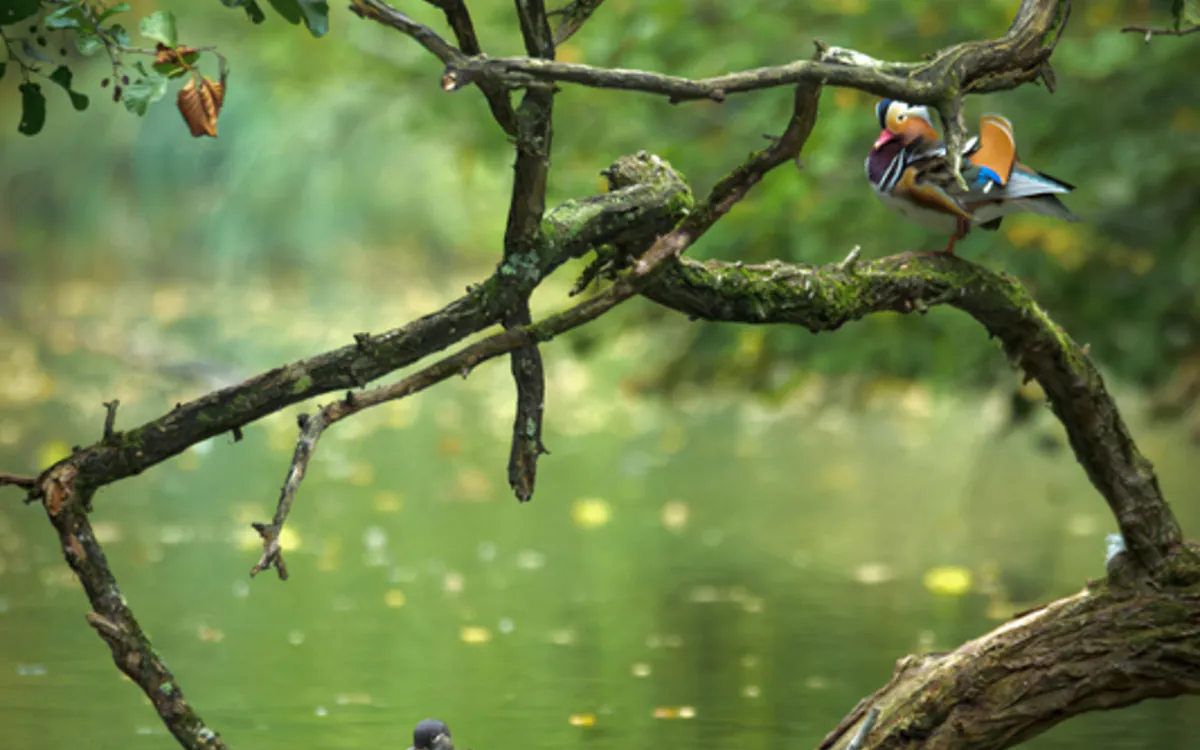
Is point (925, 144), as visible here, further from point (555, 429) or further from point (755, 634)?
point (555, 429)

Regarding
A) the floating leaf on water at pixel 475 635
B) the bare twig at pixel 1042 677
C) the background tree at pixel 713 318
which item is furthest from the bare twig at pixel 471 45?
the floating leaf on water at pixel 475 635

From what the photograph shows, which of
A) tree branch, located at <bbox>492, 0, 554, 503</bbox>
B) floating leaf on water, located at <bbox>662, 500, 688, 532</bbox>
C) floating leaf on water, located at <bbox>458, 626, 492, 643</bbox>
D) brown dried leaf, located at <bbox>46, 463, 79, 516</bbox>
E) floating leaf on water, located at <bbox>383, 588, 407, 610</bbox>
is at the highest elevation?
floating leaf on water, located at <bbox>662, 500, 688, 532</bbox>

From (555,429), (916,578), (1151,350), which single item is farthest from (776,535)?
(555,429)

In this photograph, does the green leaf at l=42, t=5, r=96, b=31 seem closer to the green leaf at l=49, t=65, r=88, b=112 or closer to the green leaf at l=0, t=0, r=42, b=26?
the green leaf at l=0, t=0, r=42, b=26

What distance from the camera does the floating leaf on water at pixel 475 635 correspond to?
291 inches

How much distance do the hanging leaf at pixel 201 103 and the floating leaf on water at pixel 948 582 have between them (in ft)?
17.5

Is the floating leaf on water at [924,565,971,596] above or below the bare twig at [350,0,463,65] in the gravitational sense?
above

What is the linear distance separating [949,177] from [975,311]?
41 cm

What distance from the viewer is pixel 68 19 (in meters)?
3.78

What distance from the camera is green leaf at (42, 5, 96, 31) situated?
12.3ft

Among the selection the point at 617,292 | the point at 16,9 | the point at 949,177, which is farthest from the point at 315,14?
the point at 949,177

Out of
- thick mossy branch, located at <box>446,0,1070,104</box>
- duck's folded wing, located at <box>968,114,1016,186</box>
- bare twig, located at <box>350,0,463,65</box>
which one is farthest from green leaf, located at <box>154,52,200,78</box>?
duck's folded wing, located at <box>968,114,1016,186</box>

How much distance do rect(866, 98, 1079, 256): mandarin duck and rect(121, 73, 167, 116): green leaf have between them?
70.0 inches

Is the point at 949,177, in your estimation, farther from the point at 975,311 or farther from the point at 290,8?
the point at 290,8
